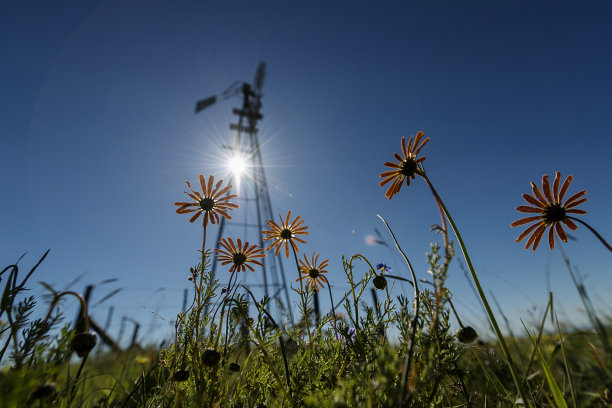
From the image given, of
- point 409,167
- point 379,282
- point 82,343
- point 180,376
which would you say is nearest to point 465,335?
point 379,282

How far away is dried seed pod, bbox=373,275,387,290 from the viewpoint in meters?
1.71

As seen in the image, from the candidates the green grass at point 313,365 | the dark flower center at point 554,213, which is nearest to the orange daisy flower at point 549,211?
the dark flower center at point 554,213

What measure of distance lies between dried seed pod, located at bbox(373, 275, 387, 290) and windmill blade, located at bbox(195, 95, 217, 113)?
121 ft

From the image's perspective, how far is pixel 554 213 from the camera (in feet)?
5.52

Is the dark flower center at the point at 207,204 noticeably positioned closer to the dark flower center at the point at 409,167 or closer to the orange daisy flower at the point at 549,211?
the dark flower center at the point at 409,167

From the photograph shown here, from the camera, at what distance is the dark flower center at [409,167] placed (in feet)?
5.70

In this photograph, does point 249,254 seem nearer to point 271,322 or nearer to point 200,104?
point 271,322

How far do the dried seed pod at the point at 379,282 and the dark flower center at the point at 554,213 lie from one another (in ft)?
3.16

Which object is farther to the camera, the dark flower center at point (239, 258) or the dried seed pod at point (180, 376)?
the dark flower center at point (239, 258)

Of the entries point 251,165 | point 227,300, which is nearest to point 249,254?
point 227,300

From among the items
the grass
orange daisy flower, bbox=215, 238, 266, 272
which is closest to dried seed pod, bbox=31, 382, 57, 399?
the grass

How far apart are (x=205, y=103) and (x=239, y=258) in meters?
36.5

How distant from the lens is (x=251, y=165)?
16938 millimetres

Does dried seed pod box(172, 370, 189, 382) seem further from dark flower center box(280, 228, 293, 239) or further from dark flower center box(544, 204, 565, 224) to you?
dark flower center box(544, 204, 565, 224)
